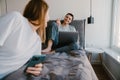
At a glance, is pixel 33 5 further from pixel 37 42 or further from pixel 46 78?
pixel 46 78

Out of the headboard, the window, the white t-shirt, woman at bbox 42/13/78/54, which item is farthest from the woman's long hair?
the window

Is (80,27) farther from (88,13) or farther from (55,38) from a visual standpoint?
(55,38)

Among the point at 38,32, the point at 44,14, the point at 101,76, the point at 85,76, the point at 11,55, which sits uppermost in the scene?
the point at 44,14

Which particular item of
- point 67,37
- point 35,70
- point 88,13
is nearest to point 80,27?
point 88,13

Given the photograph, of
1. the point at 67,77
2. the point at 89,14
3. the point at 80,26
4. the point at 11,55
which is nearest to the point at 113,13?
the point at 89,14

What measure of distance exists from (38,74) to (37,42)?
0.32 m

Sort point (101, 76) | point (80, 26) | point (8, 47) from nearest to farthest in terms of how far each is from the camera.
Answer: point (8, 47)
point (101, 76)
point (80, 26)

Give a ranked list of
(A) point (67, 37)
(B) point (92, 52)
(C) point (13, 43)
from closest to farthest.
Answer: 1. (C) point (13, 43)
2. (A) point (67, 37)
3. (B) point (92, 52)

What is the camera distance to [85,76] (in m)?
1.52

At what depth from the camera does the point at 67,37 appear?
2891mm

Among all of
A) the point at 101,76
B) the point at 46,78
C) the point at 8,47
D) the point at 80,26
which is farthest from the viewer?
the point at 80,26

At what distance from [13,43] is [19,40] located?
63 millimetres

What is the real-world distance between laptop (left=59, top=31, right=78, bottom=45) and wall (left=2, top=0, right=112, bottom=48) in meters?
1.03

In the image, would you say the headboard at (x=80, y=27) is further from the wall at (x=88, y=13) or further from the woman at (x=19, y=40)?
the woman at (x=19, y=40)
